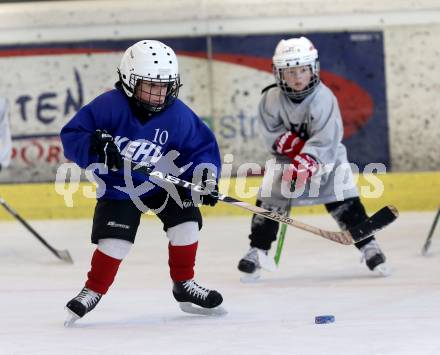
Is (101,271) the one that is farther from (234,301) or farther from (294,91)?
(294,91)

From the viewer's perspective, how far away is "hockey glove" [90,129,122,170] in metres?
2.96

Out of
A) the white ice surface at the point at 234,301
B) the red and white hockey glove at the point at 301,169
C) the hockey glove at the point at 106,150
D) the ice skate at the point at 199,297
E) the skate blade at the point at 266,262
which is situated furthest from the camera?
the skate blade at the point at 266,262

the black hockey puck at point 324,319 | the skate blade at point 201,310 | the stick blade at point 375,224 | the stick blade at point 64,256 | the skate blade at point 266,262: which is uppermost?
the stick blade at point 375,224

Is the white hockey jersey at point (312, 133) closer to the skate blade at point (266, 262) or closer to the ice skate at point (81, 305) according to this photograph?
the skate blade at point (266, 262)

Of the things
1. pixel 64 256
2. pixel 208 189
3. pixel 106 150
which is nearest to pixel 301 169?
pixel 208 189

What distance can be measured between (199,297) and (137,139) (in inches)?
18.0

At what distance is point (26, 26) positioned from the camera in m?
6.21

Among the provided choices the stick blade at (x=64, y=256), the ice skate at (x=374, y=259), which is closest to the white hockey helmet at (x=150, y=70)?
the ice skate at (x=374, y=259)

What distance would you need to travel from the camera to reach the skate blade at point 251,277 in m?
3.89

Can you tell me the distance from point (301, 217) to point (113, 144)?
268 centimetres

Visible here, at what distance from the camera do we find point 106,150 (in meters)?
2.96

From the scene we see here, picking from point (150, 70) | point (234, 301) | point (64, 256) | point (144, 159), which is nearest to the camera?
point (150, 70)

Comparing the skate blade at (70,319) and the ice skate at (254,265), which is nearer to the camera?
the skate blade at (70,319)

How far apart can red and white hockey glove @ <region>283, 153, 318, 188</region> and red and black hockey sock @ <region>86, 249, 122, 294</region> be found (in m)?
0.91
